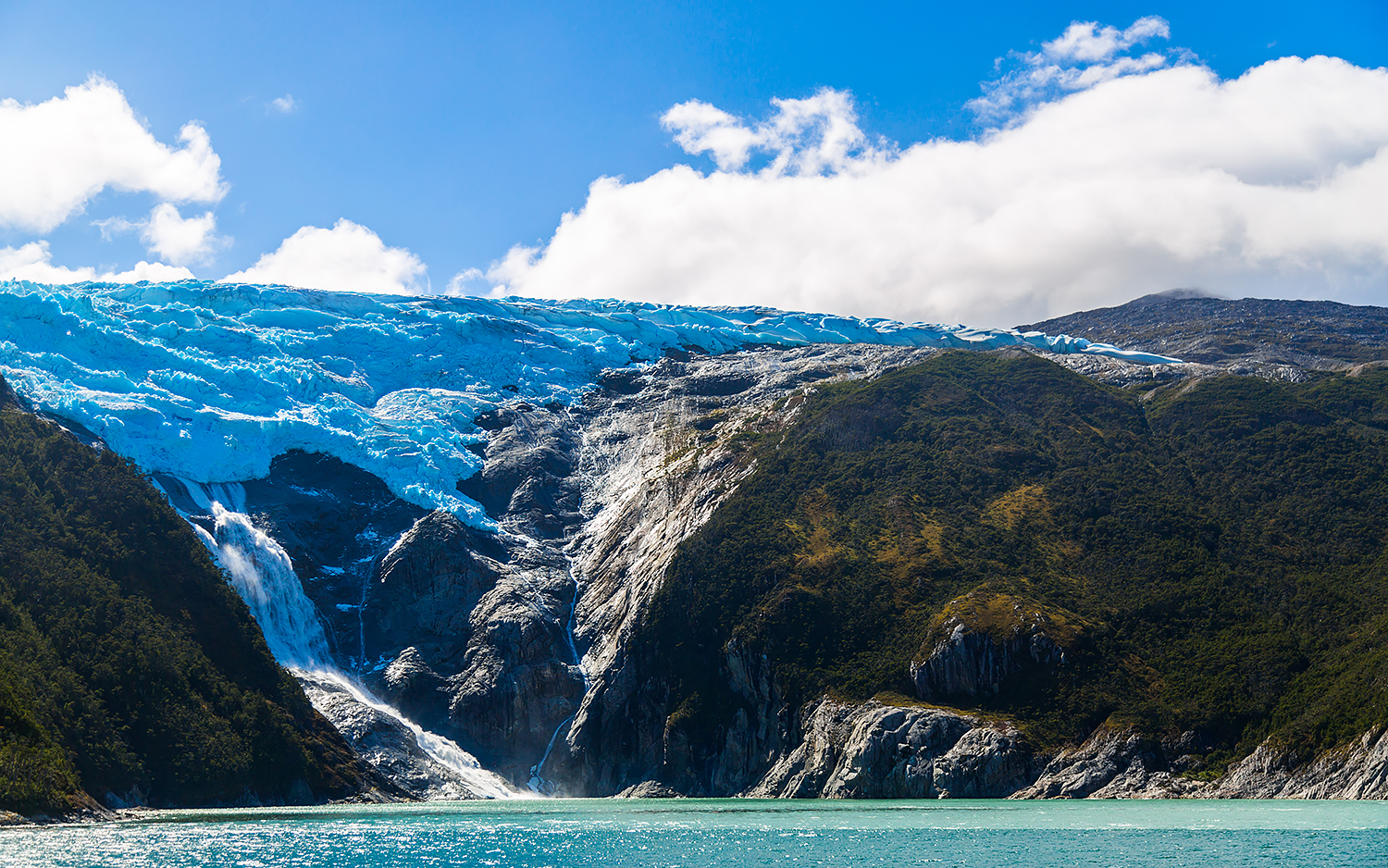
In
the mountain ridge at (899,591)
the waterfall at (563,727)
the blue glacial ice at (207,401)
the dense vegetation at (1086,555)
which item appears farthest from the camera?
the blue glacial ice at (207,401)

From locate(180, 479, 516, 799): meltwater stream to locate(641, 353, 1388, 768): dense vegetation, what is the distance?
2900 centimetres

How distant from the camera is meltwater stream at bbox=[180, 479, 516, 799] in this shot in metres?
140

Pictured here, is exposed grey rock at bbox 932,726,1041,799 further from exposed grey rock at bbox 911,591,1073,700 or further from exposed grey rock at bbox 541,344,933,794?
exposed grey rock at bbox 541,344,933,794

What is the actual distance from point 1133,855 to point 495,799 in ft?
287

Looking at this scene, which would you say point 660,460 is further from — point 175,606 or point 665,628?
point 175,606

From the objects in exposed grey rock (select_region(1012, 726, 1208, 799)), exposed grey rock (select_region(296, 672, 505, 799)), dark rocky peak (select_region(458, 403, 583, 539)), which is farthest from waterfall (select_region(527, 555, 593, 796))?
exposed grey rock (select_region(1012, 726, 1208, 799))

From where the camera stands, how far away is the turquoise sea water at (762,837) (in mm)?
61156

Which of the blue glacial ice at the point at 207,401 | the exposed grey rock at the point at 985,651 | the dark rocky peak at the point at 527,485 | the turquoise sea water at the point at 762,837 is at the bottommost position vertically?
the turquoise sea water at the point at 762,837

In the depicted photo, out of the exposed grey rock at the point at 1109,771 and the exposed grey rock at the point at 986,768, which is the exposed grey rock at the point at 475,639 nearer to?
the exposed grey rock at the point at 986,768

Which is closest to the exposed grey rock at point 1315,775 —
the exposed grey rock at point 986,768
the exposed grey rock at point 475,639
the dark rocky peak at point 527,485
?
the exposed grey rock at point 986,768

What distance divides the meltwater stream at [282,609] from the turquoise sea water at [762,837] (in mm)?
37811

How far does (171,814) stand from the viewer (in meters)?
88.4

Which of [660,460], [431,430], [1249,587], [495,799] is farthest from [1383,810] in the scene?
[431,430]

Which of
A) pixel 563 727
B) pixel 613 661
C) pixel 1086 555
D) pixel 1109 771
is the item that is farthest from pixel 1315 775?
pixel 563 727
